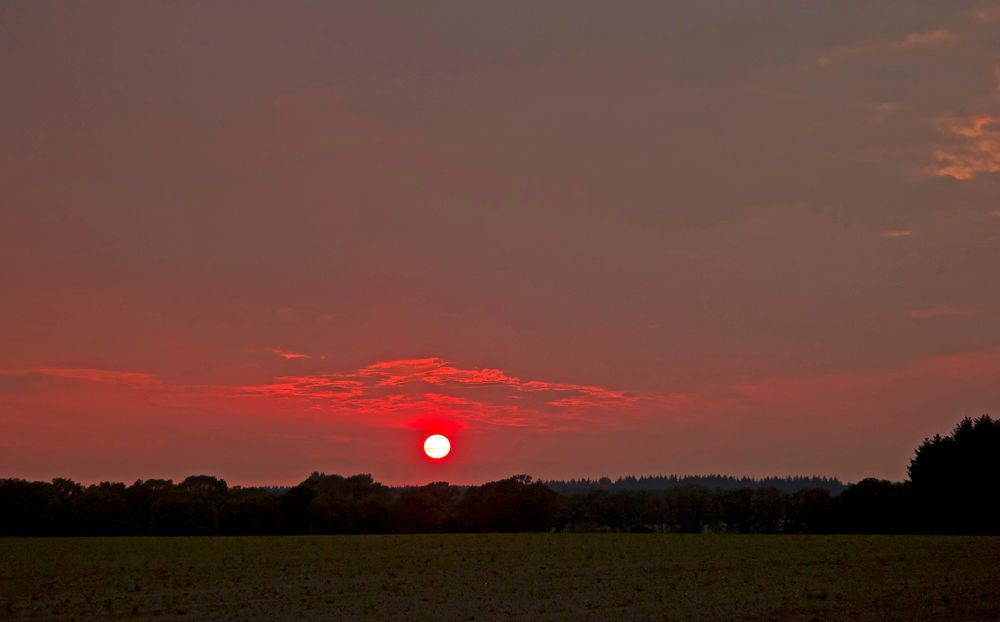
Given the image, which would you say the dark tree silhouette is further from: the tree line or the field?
the field

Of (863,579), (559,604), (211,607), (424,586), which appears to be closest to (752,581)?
(863,579)

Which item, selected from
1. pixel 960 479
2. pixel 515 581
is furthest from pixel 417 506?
pixel 515 581

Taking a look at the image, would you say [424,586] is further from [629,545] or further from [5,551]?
[5,551]

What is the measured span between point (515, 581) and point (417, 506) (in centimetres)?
7567

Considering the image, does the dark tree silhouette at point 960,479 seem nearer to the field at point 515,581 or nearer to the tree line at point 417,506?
the tree line at point 417,506

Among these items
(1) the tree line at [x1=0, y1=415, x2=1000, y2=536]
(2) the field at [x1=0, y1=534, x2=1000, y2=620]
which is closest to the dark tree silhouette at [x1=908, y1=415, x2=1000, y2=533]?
(1) the tree line at [x1=0, y1=415, x2=1000, y2=536]

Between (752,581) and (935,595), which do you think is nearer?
(935,595)

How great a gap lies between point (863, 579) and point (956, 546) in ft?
60.7

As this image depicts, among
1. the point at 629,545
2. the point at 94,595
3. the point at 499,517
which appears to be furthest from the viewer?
the point at 499,517

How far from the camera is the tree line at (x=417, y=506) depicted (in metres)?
91.6

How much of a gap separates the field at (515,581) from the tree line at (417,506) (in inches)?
1504

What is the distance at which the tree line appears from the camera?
301 ft

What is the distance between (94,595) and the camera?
33594 millimetres

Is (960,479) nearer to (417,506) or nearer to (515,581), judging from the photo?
(417,506)
